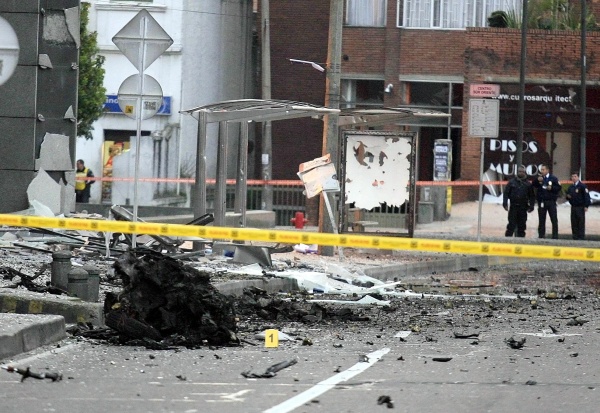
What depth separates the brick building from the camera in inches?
1593

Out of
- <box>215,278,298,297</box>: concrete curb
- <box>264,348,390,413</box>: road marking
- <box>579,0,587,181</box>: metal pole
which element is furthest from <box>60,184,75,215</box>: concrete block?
<box>579,0,587,181</box>: metal pole

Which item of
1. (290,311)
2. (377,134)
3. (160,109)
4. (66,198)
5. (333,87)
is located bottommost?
(290,311)

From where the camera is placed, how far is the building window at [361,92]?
140 feet

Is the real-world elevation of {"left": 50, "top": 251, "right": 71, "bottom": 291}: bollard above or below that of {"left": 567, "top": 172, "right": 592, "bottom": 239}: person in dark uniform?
below

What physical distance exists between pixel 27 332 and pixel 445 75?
32406 millimetres

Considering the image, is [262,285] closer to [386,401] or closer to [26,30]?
[26,30]

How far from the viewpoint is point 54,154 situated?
66.4ft

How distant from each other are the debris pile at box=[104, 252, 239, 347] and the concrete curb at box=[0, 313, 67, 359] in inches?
17.5

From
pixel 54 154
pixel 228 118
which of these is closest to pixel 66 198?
pixel 54 154

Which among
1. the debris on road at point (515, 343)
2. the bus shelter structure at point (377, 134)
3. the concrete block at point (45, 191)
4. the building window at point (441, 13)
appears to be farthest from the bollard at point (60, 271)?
the building window at point (441, 13)

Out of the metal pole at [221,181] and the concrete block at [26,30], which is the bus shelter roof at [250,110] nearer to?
the metal pole at [221,181]

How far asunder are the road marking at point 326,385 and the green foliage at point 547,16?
3217 centimetres

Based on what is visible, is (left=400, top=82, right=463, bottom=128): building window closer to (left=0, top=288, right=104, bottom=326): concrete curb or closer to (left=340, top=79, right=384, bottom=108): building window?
(left=340, top=79, right=384, bottom=108): building window

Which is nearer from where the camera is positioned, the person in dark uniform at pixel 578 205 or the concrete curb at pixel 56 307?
the concrete curb at pixel 56 307
